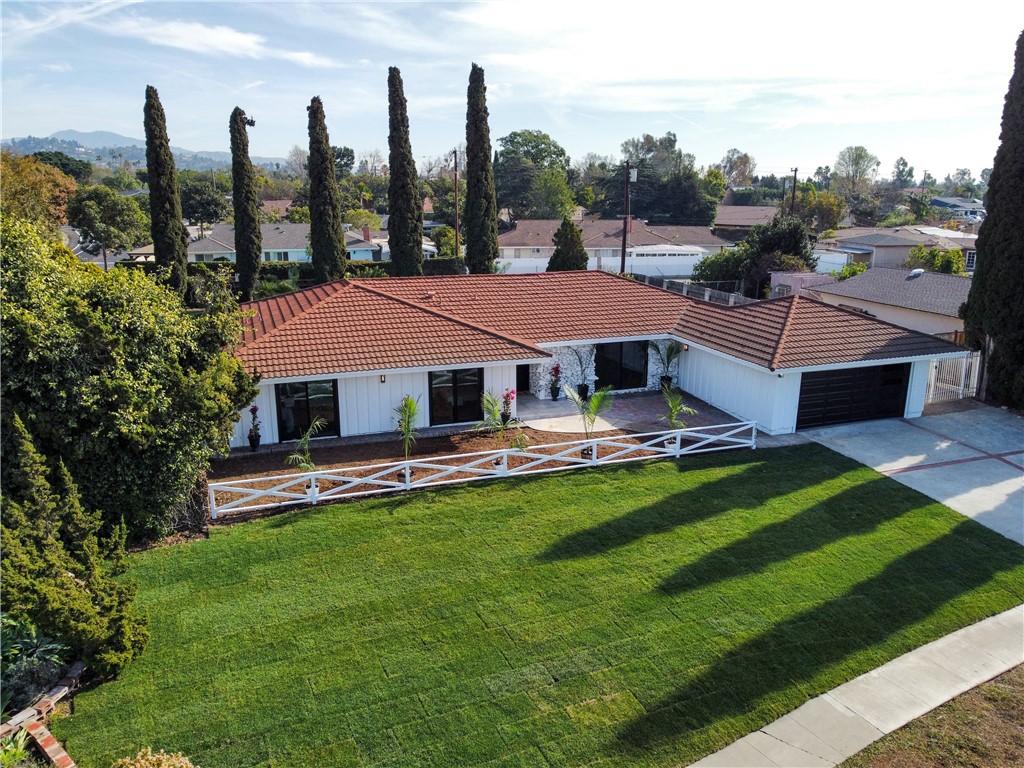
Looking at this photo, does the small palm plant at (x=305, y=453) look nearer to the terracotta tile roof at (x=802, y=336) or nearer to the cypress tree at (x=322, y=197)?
the terracotta tile roof at (x=802, y=336)

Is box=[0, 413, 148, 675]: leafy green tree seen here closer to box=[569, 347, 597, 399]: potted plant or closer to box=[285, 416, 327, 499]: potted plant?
box=[285, 416, 327, 499]: potted plant

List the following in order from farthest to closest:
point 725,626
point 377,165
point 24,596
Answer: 1. point 377,165
2. point 725,626
3. point 24,596

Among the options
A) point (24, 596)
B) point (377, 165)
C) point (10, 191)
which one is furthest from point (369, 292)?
point (377, 165)

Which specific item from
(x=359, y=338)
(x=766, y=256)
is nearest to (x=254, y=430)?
(x=359, y=338)

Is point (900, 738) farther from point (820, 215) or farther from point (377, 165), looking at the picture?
point (377, 165)

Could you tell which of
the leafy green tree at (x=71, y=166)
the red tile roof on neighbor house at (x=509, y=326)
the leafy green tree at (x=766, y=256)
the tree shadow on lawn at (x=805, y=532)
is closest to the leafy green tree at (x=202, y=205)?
the leafy green tree at (x=71, y=166)

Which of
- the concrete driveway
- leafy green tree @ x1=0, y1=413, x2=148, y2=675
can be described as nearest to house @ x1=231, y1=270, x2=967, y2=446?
the concrete driveway

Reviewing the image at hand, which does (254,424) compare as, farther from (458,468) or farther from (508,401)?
(508,401)
